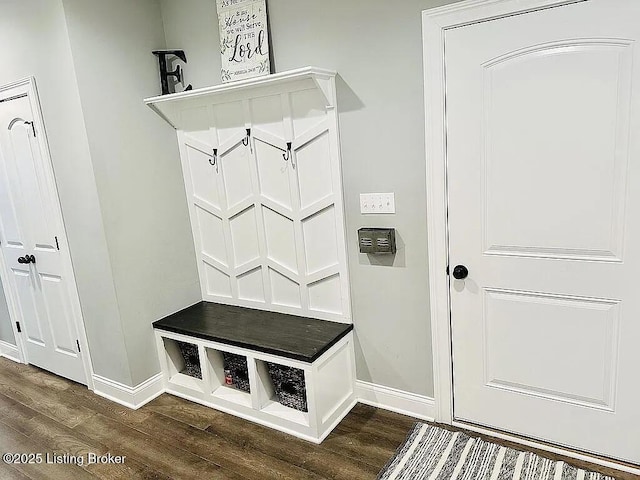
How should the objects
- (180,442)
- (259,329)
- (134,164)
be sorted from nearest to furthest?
(180,442) < (259,329) < (134,164)

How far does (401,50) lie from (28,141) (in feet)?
7.93

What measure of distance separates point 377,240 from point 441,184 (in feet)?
1.45

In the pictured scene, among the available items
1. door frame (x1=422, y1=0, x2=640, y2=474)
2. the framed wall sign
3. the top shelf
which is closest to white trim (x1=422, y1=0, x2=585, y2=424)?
door frame (x1=422, y1=0, x2=640, y2=474)

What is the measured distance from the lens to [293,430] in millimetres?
2465

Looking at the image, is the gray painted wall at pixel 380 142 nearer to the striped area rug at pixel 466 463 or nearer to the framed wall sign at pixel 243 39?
the framed wall sign at pixel 243 39

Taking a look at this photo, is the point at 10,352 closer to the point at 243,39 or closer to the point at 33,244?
the point at 33,244

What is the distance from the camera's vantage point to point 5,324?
147 inches

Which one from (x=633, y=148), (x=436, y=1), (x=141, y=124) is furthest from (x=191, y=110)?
(x=633, y=148)

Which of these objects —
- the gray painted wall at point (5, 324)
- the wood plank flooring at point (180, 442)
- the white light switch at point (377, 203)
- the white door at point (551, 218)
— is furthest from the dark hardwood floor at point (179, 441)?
the white light switch at point (377, 203)

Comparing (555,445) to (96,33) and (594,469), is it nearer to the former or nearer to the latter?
(594,469)

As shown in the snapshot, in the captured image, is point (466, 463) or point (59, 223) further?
point (59, 223)

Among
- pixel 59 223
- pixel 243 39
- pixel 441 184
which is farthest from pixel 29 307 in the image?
pixel 441 184

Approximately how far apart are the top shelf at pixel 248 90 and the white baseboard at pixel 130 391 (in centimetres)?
173

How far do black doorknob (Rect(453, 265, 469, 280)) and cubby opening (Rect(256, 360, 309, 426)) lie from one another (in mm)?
975
